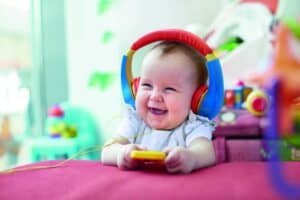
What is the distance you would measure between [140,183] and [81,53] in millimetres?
1196

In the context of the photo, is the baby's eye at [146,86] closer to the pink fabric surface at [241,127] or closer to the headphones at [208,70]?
the headphones at [208,70]

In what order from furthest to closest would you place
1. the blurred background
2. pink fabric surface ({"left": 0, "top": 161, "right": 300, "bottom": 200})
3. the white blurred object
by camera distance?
the blurred background
the white blurred object
pink fabric surface ({"left": 0, "top": 161, "right": 300, "bottom": 200})

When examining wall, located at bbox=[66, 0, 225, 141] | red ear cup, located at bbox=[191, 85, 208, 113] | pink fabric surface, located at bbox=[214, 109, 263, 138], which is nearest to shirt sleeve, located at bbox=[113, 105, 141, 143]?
red ear cup, located at bbox=[191, 85, 208, 113]

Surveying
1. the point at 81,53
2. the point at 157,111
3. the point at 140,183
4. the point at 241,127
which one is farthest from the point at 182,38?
the point at 81,53

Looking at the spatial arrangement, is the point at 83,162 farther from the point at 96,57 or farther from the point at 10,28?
the point at 10,28

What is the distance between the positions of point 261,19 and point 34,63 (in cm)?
93

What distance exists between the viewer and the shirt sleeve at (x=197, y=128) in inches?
30.6

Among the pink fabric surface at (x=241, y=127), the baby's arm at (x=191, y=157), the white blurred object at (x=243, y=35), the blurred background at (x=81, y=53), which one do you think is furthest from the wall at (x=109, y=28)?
the baby's arm at (x=191, y=157)

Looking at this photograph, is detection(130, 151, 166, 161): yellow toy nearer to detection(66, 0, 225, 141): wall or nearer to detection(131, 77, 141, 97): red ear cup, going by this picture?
detection(131, 77, 141, 97): red ear cup

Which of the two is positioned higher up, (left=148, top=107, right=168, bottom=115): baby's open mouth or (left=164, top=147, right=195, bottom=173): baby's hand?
(left=148, top=107, right=168, bottom=115): baby's open mouth

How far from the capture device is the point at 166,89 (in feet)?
2.54

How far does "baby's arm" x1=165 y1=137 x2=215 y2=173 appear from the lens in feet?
2.19

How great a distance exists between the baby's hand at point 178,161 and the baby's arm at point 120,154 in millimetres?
63

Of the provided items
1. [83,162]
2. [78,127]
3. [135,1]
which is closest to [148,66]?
[83,162]
